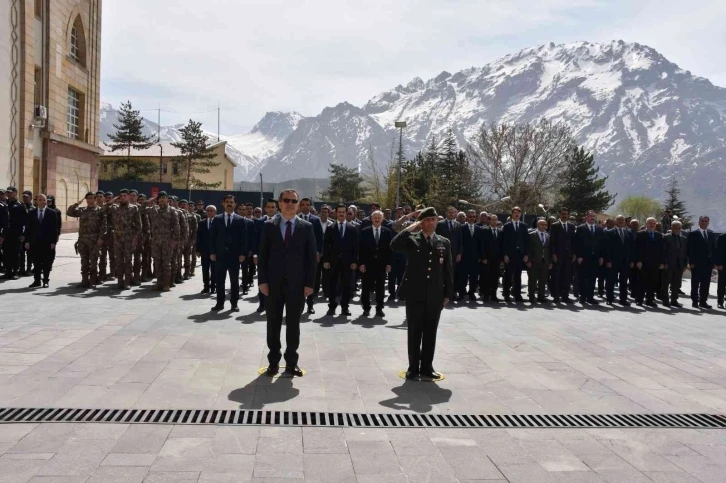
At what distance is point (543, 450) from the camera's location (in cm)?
489

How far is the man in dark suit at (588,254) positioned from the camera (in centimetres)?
1473

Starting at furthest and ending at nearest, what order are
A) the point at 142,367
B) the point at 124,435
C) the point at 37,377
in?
1. the point at 142,367
2. the point at 37,377
3. the point at 124,435

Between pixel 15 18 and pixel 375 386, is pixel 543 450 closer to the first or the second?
pixel 375 386

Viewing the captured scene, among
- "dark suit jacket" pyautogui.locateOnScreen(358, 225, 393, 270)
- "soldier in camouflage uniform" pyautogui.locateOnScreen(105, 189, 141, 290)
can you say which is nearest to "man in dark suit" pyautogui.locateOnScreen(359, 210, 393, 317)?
"dark suit jacket" pyautogui.locateOnScreen(358, 225, 393, 270)

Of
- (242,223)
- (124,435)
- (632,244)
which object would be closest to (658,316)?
(632,244)

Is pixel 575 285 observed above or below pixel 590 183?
below

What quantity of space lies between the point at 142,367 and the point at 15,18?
24.7 meters

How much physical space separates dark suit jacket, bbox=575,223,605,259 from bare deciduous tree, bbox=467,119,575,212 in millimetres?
29419

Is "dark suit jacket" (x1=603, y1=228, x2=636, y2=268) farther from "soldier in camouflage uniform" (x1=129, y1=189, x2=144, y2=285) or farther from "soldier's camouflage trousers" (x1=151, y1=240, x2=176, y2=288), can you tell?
"soldier in camouflage uniform" (x1=129, y1=189, x2=144, y2=285)

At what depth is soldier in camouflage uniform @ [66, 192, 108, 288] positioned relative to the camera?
13.6 meters

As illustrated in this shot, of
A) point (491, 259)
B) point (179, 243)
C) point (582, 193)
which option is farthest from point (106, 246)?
point (582, 193)

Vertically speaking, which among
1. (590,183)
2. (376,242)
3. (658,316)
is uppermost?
(590,183)

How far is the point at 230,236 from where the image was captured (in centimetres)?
1131

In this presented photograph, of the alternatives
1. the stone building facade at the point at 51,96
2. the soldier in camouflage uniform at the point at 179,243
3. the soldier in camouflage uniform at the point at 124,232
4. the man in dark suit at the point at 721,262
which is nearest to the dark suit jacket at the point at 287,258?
the soldier in camouflage uniform at the point at 124,232
